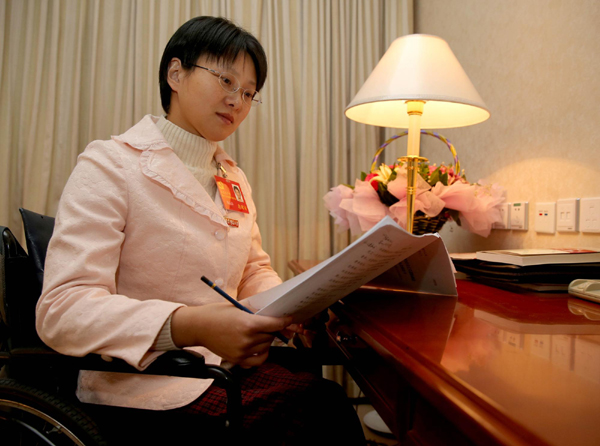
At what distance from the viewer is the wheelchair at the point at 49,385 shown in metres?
0.60

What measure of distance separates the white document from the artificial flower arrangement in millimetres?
430

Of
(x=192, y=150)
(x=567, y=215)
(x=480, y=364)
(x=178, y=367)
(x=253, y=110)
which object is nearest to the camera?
(x=480, y=364)

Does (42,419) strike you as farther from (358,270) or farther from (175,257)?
(358,270)

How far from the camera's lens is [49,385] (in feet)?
2.38

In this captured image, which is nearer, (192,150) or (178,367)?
(178,367)

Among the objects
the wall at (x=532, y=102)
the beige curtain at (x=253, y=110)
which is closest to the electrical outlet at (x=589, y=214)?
the wall at (x=532, y=102)

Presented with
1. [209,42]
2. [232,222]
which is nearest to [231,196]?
[232,222]

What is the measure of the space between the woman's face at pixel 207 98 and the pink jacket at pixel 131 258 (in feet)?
0.30

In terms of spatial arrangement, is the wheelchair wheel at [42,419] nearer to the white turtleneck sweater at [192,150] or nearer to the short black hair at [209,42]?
the white turtleneck sweater at [192,150]

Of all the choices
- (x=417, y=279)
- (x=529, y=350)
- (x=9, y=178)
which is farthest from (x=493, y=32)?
(x=9, y=178)

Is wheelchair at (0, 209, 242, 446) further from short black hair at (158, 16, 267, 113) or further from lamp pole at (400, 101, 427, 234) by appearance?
lamp pole at (400, 101, 427, 234)

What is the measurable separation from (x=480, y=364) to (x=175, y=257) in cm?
59

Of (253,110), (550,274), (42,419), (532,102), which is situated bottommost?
(42,419)

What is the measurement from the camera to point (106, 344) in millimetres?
630
